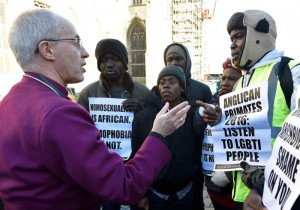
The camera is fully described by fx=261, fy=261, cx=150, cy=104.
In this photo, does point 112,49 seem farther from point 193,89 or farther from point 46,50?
point 46,50

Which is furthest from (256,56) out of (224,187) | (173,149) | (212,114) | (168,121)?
(224,187)

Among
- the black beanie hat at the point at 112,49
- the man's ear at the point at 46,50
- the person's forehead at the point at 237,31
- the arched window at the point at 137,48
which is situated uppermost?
the person's forehead at the point at 237,31

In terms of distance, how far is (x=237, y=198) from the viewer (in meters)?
2.08

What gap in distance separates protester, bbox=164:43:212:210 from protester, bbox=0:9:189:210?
1.61 meters

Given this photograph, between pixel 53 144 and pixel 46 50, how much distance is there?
505 mm

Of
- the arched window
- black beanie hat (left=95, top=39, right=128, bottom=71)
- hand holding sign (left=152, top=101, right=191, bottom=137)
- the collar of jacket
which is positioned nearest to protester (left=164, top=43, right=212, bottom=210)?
the collar of jacket

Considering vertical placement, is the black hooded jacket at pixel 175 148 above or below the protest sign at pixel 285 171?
below

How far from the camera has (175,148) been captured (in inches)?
101

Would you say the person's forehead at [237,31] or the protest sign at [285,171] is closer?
the protest sign at [285,171]

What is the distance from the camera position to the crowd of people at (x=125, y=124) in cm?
122

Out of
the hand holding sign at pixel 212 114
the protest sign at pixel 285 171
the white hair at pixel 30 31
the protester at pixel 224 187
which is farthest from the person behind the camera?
the protester at pixel 224 187

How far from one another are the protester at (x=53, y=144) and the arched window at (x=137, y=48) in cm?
2623

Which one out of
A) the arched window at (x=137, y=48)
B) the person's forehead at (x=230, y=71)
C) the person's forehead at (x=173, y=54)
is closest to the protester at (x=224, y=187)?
the person's forehead at (x=230, y=71)

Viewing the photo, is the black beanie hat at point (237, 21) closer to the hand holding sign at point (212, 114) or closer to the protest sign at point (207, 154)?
the hand holding sign at point (212, 114)
